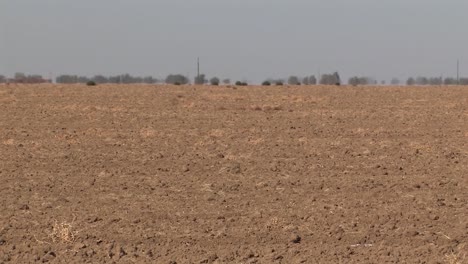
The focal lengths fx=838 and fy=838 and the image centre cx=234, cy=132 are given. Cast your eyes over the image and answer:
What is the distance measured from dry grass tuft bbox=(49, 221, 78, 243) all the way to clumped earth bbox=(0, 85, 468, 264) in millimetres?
17

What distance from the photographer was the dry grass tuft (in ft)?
28.6

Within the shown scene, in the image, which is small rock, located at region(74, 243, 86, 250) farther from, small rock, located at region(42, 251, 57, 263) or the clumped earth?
small rock, located at region(42, 251, 57, 263)

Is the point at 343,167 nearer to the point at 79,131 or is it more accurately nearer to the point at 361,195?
the point at 361,195

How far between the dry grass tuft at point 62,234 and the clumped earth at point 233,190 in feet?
0.06

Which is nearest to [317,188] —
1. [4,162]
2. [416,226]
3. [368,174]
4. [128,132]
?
[368,174]

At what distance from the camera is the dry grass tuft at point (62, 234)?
8.70 m

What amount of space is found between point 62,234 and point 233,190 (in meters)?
3.81

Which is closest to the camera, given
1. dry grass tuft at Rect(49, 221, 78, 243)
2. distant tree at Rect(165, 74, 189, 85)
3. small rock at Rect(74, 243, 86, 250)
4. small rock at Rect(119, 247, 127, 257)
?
small rock at Rect(119, 247, 127, 257)

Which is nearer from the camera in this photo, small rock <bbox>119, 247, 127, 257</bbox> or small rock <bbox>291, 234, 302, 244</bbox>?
small rock <bbox>119, 247, 127, 257</bbox>

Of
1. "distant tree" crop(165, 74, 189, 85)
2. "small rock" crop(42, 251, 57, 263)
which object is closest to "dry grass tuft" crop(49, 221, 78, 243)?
"small rock" crop(42, 251, 57, 263)

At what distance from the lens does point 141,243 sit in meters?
8.69

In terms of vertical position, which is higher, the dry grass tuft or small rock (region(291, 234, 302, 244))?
the dry grass tuft

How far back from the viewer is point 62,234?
8758 millimetres

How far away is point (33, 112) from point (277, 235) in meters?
21.0
